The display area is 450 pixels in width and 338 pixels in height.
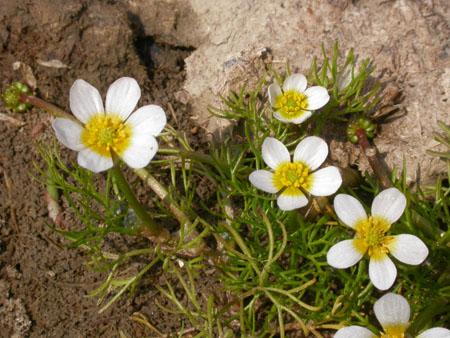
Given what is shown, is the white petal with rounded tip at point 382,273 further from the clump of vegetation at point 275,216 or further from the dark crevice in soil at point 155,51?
the dark crevice in soil at point 155,51

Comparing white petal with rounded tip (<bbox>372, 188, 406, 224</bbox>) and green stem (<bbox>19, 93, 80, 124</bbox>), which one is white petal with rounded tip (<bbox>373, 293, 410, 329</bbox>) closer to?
white petal with rounded tip (<bbox>372, 188, 406, 224</bbox>)

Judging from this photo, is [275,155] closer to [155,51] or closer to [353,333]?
[353,333]

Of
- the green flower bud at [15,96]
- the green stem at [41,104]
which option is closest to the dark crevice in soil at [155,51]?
the green stem at [41,104]

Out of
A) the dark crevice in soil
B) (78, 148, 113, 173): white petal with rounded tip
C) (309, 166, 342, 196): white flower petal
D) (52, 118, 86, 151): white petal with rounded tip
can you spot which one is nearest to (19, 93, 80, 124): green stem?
the dark crevice in soil

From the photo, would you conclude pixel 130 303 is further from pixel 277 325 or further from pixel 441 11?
pixel 441 11

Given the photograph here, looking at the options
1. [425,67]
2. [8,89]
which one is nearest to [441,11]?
[425,67]

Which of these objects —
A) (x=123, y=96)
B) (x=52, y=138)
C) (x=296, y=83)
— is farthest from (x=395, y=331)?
(x=52, y=138)

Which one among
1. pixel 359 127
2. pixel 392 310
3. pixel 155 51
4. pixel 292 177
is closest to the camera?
pixel 392 310

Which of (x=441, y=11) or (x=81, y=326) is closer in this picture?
(x=81, y=326)
